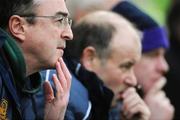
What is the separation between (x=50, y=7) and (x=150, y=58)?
2.24m

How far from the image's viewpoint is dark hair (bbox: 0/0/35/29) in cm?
334

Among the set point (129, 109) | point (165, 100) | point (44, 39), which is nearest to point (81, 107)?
point (44, 39)

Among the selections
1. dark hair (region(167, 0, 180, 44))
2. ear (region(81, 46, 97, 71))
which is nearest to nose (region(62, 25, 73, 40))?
ear (region(81, 46, 97, 71))

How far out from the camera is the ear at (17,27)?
337cm

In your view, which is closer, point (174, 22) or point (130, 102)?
point (130, 102)

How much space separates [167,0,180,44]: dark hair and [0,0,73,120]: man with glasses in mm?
3242

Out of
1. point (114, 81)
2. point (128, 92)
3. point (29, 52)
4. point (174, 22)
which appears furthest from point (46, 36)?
point (174, 22)

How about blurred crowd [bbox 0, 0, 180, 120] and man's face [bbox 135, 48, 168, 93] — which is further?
man's face [bbox 135, 48, 168, 93]

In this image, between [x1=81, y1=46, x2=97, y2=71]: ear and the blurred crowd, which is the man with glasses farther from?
[x1=81, y1=46, x2=97, y2=71]: ear

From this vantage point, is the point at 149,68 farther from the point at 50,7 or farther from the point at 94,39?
the point at 50,7

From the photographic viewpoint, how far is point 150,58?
5602 millimetres

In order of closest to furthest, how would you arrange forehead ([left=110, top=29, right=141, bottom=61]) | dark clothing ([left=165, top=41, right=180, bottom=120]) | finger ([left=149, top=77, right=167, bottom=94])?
forehead ([left=110, top=29, right=141, bottom=61]), finger ([left=149, top=77, right=167, bottom=94]), dark clothing ([left=165, top=41, right=180, bottom=120])

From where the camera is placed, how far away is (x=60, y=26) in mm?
3508

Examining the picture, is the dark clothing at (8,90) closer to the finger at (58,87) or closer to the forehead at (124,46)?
the finger at (58,87)
